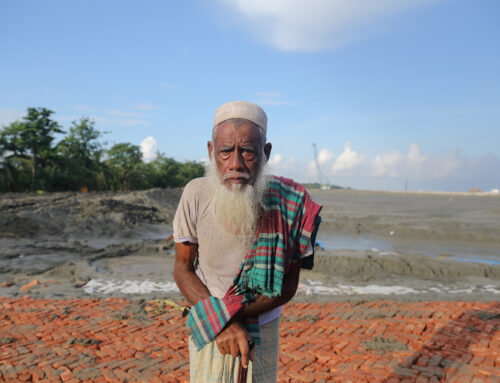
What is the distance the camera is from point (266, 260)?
1.52 meters

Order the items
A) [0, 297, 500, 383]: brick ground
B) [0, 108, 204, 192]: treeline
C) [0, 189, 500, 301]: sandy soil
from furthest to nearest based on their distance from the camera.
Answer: [0, 108, 204, 192]: treeline
[0, 189, 500, 301]: sandy soil
[0, 297, 500, 383]: brick ground

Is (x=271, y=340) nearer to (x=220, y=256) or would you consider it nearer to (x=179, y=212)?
(x=220, y=256)

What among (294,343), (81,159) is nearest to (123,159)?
(81,159)

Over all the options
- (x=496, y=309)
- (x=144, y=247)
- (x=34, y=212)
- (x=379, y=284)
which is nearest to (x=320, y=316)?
Result: (x=496, y=309)

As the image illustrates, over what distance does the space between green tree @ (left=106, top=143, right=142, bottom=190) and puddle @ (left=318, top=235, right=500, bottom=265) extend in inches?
1026

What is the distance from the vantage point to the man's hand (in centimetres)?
148

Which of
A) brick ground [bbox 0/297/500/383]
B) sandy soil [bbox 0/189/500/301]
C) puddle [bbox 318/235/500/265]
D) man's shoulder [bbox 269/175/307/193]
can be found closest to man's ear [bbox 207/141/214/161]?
man's shoulder [bbox 269/175/307/193]

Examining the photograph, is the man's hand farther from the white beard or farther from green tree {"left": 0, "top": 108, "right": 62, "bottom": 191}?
green tree {"left": 0, "top": 108, "right": 62, "bottom": 191}

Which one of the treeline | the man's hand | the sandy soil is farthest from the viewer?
the treeline

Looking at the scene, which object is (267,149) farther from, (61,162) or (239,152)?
(61,162)

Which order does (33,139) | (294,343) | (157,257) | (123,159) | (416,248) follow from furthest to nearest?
(123,159) → (33,139) → (416,248) → (157,257) → (294,343)

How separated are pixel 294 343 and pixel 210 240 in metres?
3.15

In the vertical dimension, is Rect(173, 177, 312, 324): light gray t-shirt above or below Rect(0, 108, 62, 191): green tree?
below

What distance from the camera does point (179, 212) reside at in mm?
1686
